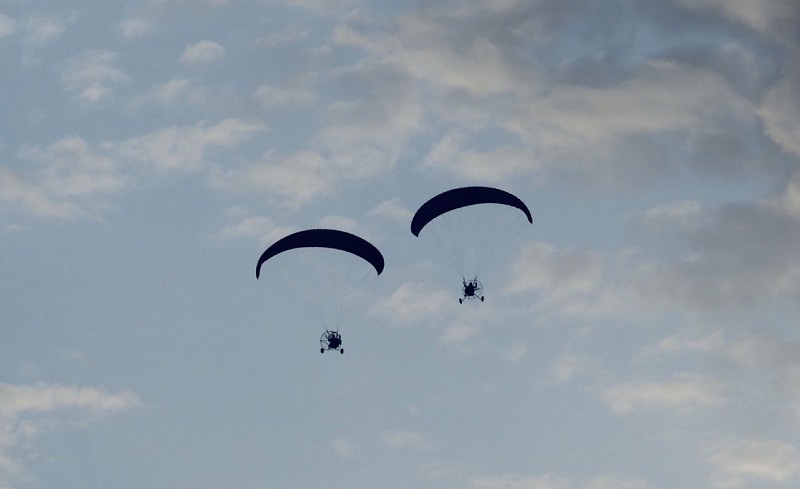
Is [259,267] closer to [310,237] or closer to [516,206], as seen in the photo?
[310,237]

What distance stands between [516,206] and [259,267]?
49.6 feet

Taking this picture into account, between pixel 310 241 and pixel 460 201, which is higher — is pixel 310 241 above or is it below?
below

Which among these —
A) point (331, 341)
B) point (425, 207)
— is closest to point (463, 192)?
point (425, 207)

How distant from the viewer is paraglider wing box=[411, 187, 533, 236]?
14162 centimetres

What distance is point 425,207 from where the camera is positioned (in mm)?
142250

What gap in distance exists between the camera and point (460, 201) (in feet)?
465

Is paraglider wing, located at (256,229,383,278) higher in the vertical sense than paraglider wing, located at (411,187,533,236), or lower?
lower

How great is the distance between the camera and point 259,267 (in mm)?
142000

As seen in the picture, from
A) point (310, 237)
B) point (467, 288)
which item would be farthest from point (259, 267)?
point (467, 288)

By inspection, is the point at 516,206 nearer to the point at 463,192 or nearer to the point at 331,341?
the point at 463,192

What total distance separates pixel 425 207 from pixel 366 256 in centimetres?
441

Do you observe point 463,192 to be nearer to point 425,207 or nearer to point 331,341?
point 425,207

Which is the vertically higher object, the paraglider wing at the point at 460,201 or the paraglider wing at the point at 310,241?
the paraglider wing at the point at 460,201

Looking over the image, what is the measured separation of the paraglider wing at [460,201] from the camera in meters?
142
